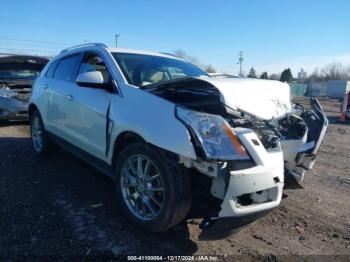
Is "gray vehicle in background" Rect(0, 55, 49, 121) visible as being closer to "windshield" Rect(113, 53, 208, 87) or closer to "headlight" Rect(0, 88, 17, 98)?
"headlight" Rect(0, 88, 17, 98)

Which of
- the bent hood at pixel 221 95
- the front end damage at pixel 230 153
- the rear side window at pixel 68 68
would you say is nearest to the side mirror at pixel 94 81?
the bent hood at pixel 221 95

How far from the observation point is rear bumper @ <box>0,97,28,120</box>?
9.54m

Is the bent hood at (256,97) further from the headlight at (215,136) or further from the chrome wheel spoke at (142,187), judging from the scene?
the chrome wheel spoke at (142,187)

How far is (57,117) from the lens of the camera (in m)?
5.57

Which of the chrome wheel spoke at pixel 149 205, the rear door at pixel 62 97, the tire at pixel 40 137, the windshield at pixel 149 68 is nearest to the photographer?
the chrome wheel spoke at pixel 149 205

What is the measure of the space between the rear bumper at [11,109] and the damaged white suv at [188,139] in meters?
5.28

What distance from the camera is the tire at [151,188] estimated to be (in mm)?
3270

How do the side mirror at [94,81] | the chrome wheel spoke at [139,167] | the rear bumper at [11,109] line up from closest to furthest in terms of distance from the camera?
the chrome wheel spoke at [139,167]
the side mirror at [94,81]
the rear bumper at [11,109]

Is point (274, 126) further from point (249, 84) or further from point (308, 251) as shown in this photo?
point (308, 251)

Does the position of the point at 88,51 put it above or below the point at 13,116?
above

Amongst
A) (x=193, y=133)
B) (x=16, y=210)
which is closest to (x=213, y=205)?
(x=193, y=133)

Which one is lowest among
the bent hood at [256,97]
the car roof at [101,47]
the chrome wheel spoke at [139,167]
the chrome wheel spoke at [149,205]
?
the chrome wheel spoke at [149,205]

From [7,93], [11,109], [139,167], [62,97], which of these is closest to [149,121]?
[139,167]

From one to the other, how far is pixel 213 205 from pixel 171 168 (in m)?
0.47
